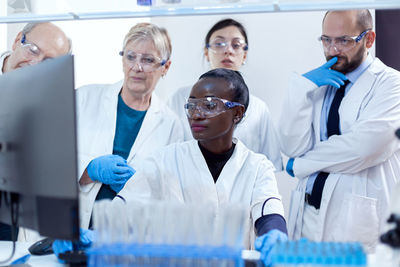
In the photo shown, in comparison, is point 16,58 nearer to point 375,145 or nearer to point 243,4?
point 243,4

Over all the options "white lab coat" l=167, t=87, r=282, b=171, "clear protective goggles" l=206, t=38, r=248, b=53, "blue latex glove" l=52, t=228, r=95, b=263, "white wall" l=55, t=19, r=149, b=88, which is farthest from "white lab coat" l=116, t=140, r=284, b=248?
"white wall" l=55, t=19, r=149, b=88

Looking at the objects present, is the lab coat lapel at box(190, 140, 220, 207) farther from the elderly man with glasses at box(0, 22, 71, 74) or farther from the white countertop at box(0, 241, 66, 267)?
the elderly man with glasses at box(0, 22, 71, 74)

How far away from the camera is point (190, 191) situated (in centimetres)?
185

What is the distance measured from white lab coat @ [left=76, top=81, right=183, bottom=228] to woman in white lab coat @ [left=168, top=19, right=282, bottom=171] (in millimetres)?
164

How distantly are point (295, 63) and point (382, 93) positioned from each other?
1491 mm

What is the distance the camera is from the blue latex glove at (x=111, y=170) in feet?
7.32

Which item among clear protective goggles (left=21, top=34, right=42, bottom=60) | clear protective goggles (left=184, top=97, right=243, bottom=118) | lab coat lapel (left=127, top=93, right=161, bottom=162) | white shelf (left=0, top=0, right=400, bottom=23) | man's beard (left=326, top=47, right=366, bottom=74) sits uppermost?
white shelf (left=0, top=0, right=400, bottom=23)

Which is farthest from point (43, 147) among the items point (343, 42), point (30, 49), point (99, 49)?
point (99, 49)

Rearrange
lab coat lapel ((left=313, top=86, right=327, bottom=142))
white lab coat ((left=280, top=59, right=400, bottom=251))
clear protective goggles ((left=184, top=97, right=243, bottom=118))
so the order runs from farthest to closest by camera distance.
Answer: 1. lab coat lapel ((left=313, top=86, right=327, bottom=142))
2. white lab coat ((left=280, top=59, right=400, bottom=251))
3. clear protective goggles ((left=184, top=97, right=243, bottom=118))

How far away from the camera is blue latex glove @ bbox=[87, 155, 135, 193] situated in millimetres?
2232

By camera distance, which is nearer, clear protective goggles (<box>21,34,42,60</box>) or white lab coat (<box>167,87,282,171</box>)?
clear protective goggles (<box>21,34,42,60</box>)

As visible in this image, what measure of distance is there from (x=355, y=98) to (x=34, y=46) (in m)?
1.78

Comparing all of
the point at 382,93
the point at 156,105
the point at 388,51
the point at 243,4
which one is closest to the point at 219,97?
the point at 243,4

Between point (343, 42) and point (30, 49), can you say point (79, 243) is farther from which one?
point (343, 42)
